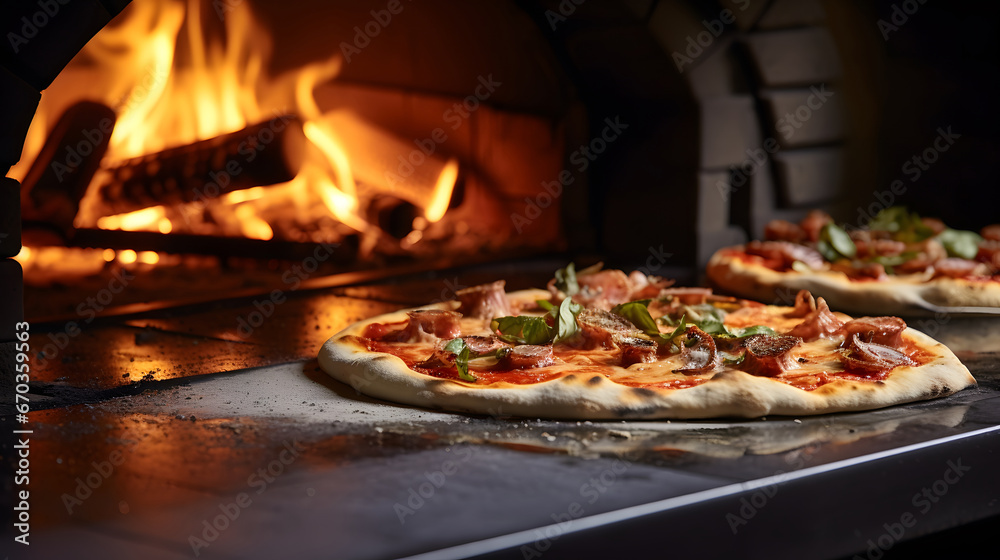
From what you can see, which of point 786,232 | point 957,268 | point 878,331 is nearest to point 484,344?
point 878,331

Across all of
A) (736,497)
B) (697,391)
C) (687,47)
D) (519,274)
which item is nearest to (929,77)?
(687,47)

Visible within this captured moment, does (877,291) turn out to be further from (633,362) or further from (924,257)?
(633,362)

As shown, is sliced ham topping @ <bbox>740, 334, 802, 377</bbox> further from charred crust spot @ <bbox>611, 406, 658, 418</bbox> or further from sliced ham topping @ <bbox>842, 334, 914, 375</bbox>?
charred crust spot @ <bbox>611, 406, 658, 418</bbox>

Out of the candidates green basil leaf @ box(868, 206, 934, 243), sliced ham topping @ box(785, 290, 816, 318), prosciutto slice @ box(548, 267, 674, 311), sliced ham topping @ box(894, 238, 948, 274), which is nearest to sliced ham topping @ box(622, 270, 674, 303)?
prosciutto slice @ box(548, 267, 674, 311)

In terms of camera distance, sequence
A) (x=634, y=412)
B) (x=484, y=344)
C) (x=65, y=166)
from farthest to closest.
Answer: (x=65, y=166)
(x=484, y=344)
(x=634, y=412)

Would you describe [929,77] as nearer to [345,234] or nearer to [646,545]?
[345,234]

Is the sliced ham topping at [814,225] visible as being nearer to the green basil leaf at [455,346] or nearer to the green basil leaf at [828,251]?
the green basil leaf at [828,251]
